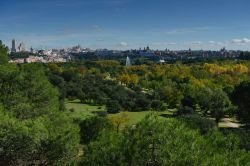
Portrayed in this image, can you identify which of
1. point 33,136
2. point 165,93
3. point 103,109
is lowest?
point 103,109

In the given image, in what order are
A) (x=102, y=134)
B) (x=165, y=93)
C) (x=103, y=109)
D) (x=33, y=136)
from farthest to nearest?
(x=165, y=93) → (x=103, y=109) → (x=33, y=136) → (x=102, y=134)

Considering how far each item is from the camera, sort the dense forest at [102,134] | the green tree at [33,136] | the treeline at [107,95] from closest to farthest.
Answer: the dense forest at [102,134] < the green tree at [33,136] < the treeline at [107,95]

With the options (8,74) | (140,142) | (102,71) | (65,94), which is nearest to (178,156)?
(140,142)

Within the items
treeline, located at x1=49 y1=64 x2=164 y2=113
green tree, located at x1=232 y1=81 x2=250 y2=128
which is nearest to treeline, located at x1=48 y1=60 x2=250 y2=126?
treeline, located at x1=49 y1=64 x2=164 y2=113

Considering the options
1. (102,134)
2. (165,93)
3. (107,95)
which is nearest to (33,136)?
(102,134)

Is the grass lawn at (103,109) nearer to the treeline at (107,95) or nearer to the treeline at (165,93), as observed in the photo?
the treeline at (165,93)

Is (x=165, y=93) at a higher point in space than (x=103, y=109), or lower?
higher

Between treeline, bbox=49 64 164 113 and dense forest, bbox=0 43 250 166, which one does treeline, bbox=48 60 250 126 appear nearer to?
treeline, bbox=49 64 164 113

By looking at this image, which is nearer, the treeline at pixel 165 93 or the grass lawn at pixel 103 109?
the grass lawn at pixel 103 109

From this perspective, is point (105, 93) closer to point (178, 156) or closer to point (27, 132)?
point (27, 132)

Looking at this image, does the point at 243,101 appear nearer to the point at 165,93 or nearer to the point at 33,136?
the point at 165,93

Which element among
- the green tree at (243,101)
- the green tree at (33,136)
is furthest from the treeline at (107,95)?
the green tree at (33,136)
